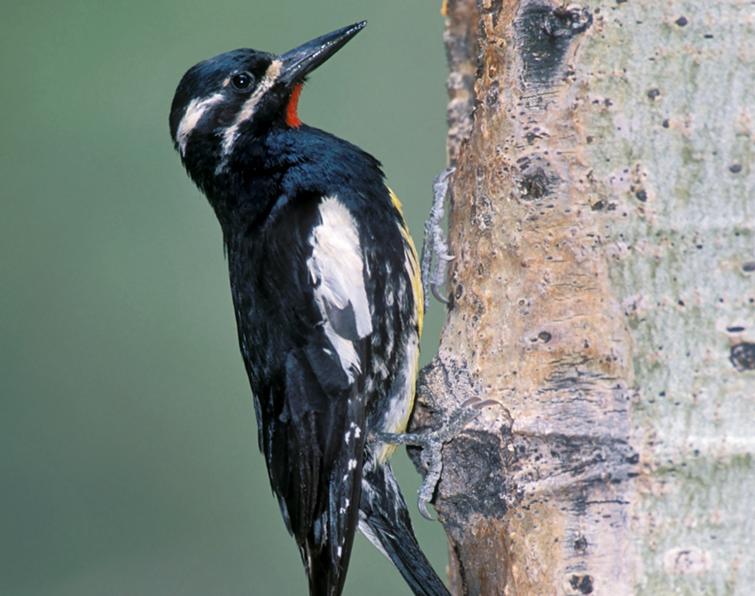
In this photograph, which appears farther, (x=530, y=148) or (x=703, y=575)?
(x=530, y=148)

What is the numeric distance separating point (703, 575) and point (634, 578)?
98 millimetres

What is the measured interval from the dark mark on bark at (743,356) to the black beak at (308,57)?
139 centimetres

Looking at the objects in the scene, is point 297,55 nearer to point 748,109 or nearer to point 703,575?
point 748,109

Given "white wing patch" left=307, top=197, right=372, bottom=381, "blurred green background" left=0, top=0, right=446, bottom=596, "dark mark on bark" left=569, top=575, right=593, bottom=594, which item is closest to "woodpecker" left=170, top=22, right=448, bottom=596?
"white wing patch" left=307, top=197, right=372, bottom=381

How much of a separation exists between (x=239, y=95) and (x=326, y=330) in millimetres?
638

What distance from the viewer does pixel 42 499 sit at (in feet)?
12.9

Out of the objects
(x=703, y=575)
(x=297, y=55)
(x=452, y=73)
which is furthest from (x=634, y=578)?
(x=297, y=55)

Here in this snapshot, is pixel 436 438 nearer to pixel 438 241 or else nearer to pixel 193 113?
pixel 438 241

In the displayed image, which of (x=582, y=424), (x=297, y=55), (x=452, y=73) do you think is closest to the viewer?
(x=582, y=424)

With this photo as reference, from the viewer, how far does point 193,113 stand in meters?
2.61

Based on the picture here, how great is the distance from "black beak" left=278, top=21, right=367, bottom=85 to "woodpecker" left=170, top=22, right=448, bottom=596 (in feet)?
0.07

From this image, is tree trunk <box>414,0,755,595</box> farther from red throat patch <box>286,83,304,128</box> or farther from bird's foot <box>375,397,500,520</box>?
red throat patch <box>286,83,304,128</box>

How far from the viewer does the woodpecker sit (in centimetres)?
230

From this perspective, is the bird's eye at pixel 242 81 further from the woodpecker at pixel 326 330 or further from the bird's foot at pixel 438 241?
the bird's foot at pixel 438 241
